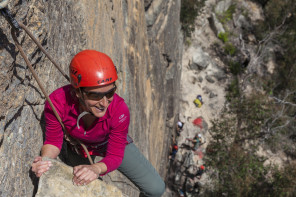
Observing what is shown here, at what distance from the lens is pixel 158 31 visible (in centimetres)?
798

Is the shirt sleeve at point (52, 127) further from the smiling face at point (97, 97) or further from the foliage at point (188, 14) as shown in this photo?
the foliage at point (188, 14)

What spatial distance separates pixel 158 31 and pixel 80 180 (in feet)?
21.2

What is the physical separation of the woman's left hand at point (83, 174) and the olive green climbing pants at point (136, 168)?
64 centimetres

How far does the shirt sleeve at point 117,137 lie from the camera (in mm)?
2500

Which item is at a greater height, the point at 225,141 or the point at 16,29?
the point at 16,29

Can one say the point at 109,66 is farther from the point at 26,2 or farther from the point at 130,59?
the point at 130,59

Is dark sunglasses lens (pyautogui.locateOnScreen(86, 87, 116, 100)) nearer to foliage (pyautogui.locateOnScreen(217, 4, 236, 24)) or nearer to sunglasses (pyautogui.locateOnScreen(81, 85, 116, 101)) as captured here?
sunglasses (pyautogui.locateOnScreen(81, 85, 116, 101))

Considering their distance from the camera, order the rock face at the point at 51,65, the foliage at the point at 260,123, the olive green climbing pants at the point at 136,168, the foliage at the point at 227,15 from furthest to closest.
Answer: the foliage at the point at 227,15, the foliage at the point at 260,123, the olive green climbing pants at the point at 136,168, the rock face at the point at 51,65

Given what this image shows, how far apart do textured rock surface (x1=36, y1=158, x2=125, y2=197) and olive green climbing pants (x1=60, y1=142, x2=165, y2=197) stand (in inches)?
23.0

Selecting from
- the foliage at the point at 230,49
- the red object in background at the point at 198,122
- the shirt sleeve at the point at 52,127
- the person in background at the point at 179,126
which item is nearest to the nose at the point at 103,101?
the shirt sleeve at the point at 52,127

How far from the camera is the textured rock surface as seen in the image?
2129 millimetres

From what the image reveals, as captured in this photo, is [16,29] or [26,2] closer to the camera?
[16,29]

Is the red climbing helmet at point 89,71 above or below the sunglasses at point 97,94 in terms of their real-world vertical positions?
above

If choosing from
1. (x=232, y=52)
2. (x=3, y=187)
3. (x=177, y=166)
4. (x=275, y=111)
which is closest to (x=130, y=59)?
(x=3, y=187)
